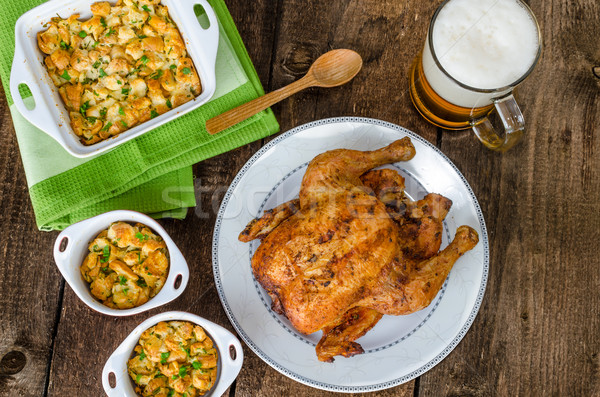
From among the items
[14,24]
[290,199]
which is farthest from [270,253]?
[14,24]

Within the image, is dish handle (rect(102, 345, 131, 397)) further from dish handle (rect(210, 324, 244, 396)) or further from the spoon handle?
the spoon handle

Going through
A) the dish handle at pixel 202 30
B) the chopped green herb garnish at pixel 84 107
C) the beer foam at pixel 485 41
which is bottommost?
the beer foam at pixel 485 41

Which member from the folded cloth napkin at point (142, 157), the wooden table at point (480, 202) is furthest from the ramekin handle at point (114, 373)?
the folded cloth napkin at point (142, 157)

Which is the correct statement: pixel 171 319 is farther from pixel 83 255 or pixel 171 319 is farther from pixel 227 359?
pixel 83 255

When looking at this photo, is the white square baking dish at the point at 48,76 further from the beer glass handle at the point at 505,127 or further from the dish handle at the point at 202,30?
the beer glass handle at the point at 505,127

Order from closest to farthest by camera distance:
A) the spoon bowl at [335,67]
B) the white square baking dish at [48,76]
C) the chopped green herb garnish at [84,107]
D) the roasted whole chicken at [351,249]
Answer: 1. the roasted whole chicken at [351,249]
2. the white square baking dish at [48,76]
3. the chopped green herb garnish at [84,107]
4. the spoon bowl at [335,67]

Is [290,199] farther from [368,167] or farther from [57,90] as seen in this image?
[57,90]
